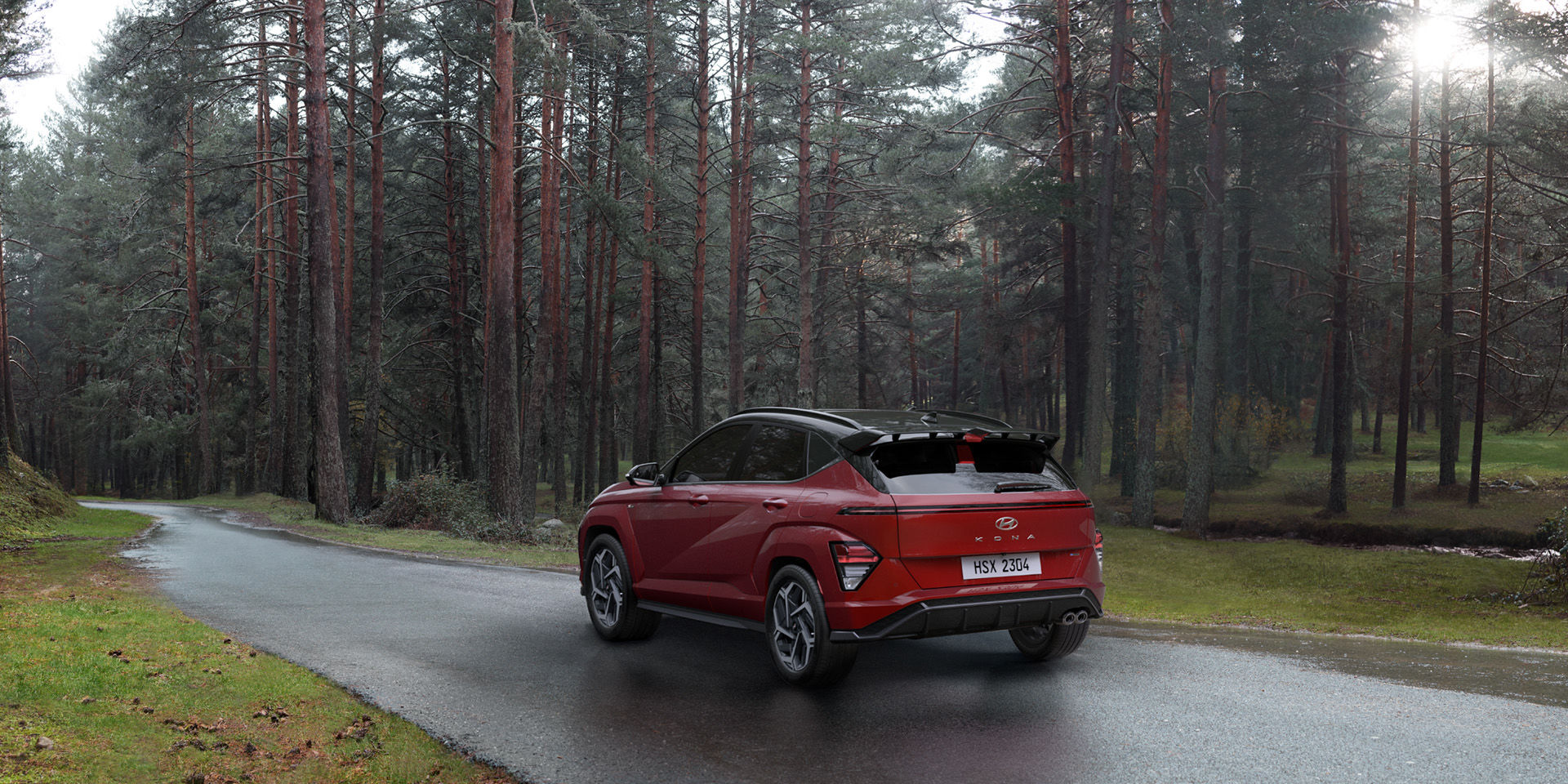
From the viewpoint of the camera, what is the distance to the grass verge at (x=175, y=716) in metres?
4.87

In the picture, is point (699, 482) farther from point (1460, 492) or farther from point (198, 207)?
point (198, 207)

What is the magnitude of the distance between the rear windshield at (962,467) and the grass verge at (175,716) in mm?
2865

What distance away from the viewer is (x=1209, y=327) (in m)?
25.6

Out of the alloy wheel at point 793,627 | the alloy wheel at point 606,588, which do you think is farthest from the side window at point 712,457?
the alloy wheel at point 793,627

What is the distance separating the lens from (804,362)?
101ft

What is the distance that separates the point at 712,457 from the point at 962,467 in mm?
2078

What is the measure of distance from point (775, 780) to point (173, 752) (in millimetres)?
3046

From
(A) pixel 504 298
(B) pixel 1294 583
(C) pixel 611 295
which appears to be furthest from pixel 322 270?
(B) pixel 1294 583

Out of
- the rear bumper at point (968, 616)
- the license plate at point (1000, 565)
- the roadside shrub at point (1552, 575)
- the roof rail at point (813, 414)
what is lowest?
the roadside shrub at point (1552, 575)

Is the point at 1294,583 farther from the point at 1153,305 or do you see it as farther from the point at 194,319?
the point at 194,319

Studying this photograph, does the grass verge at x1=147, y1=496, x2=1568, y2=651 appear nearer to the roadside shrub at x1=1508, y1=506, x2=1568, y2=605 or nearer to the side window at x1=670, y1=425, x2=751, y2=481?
the roadside shrub at x1=1508, y1=506, x2=1568, y2=605

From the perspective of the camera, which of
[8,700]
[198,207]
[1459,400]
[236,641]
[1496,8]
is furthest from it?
[198,207]

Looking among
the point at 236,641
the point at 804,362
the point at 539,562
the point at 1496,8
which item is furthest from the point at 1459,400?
the point at 236,641

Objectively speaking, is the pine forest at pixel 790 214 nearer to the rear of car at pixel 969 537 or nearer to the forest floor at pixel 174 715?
the forest floor at pixel 174 715
